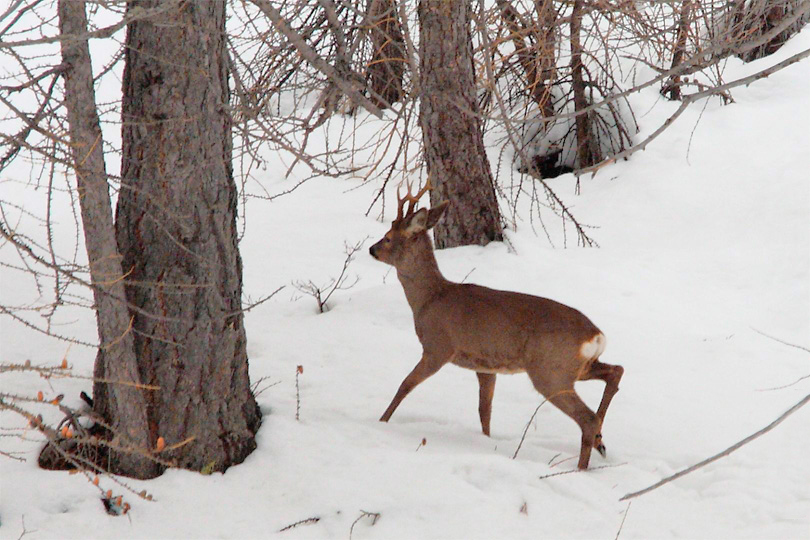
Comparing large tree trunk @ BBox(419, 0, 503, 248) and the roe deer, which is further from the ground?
large tree trunk @ BBox(419, 0, 503, 248)

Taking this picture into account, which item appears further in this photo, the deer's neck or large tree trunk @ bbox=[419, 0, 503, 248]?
large tree trunk @ bbox=[419, 0, 503, 248]

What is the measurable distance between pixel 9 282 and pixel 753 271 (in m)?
7.11

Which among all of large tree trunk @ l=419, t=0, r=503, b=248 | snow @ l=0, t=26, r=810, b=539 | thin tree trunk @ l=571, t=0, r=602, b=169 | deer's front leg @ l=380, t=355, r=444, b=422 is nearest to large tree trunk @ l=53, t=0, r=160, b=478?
snow @ l=0, t=26, r=810, b=539

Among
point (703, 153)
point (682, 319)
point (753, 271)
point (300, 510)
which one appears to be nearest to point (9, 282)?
point (300, 510)

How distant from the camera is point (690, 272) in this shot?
8773 millimetres

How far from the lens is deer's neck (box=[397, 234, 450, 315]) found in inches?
211

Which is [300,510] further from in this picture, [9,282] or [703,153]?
[703,153]

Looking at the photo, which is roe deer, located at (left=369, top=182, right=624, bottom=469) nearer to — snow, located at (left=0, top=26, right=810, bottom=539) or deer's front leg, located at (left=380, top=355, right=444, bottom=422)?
deer's front leg, located at (left=380, top=355, right=444, bottom=422)

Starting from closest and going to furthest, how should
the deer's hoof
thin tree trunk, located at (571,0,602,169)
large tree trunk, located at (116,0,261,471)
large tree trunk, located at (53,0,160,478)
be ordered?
large tree trunk, located at (53,0,160,478) < large tree trunk, located at (116,0,261,471) < the deer's hoof < thin tree trunk, located at (571,0,602,169)

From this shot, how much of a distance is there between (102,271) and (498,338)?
217 cm

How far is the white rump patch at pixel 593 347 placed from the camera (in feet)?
15.3

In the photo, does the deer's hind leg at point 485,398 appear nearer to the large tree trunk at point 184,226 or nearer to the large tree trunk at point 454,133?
the large tree trunk at point 184,226

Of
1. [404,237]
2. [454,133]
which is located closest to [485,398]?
[404,237]

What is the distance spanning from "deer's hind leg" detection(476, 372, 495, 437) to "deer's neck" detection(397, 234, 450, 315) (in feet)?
2.00
